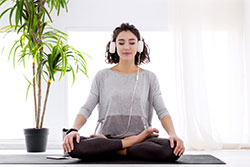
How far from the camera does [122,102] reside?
287cm

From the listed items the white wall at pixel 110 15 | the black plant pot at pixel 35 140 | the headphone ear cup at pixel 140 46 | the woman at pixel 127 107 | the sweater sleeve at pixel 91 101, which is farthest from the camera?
the white wall at pixel 110 15

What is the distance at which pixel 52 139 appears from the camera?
4.27m

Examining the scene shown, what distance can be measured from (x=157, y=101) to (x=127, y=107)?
0.79 feet

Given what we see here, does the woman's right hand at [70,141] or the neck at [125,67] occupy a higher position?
the neck at [125,67]

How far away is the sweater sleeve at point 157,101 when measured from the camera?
284cm

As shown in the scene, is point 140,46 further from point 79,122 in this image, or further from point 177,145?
point 177,145

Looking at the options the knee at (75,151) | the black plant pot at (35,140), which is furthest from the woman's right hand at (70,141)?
the black plant pot at (35,140)

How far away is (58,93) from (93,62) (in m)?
0.55

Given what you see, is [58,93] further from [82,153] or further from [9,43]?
[82,153]

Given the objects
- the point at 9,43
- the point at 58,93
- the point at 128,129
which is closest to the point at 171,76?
the point at 58,93

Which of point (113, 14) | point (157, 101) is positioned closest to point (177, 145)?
point (157, 101)

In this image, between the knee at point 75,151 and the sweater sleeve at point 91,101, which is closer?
the knee at point 75,151

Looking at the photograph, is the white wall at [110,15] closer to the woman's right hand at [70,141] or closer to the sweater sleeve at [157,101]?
the sweater sleeve at [157,101]

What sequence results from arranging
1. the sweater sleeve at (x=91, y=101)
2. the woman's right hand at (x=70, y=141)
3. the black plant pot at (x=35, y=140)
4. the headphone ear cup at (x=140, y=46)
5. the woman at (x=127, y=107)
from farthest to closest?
the black plant pot at (x=35, y=140) < the headphone ear cup at (x=140, y=46) < the sweater sleeve at (x=91, y=101) < the woman at (x=127, y=107) < the woman's right hand at (x=70, y=141)
